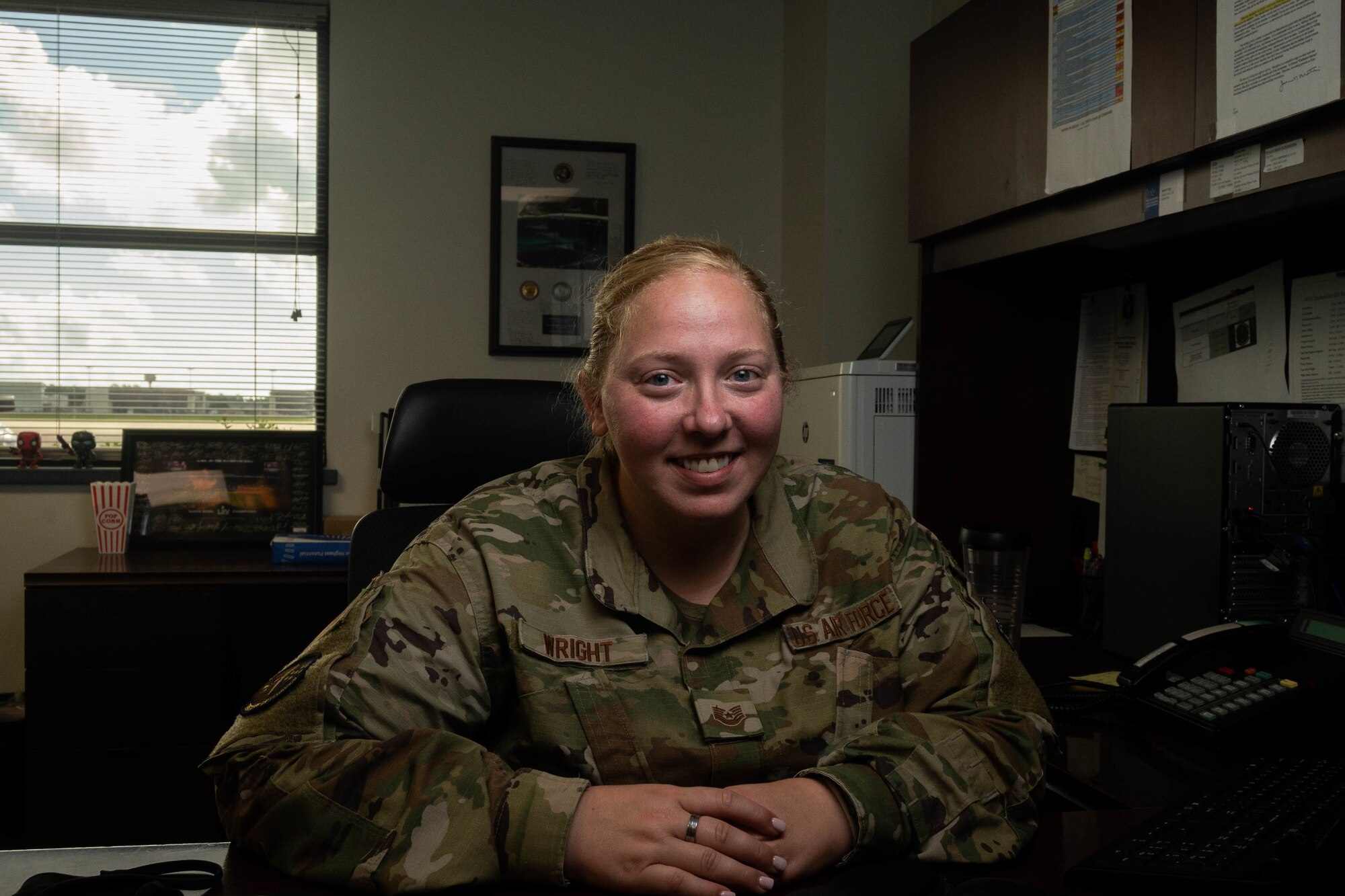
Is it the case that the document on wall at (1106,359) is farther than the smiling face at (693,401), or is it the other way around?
the document on wall at (1106,359)

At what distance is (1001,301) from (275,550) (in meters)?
1.85

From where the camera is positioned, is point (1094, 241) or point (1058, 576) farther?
point (1058, 576)

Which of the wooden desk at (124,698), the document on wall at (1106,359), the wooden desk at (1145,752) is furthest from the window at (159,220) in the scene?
the wooden desk at (1145,752)

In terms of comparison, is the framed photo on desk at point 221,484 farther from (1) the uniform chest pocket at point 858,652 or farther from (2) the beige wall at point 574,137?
(1) the uniform chest pocket at point 858,652

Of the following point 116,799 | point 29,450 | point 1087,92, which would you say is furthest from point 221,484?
point 1087,92

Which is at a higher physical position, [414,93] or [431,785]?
[414,93]

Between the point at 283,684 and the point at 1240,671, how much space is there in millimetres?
1111

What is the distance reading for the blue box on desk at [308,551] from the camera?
253 cm

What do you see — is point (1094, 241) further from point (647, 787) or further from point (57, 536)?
point (57, 536)

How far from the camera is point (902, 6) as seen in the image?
2879mm

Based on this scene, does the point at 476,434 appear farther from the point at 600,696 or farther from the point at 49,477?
the point at 49,477

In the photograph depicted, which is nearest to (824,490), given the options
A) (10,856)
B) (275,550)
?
(10,856)

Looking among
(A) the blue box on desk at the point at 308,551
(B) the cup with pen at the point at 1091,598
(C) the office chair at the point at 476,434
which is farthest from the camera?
(A) the blue box on desk at the point at 308,551

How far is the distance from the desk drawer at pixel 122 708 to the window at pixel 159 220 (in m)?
0.95
